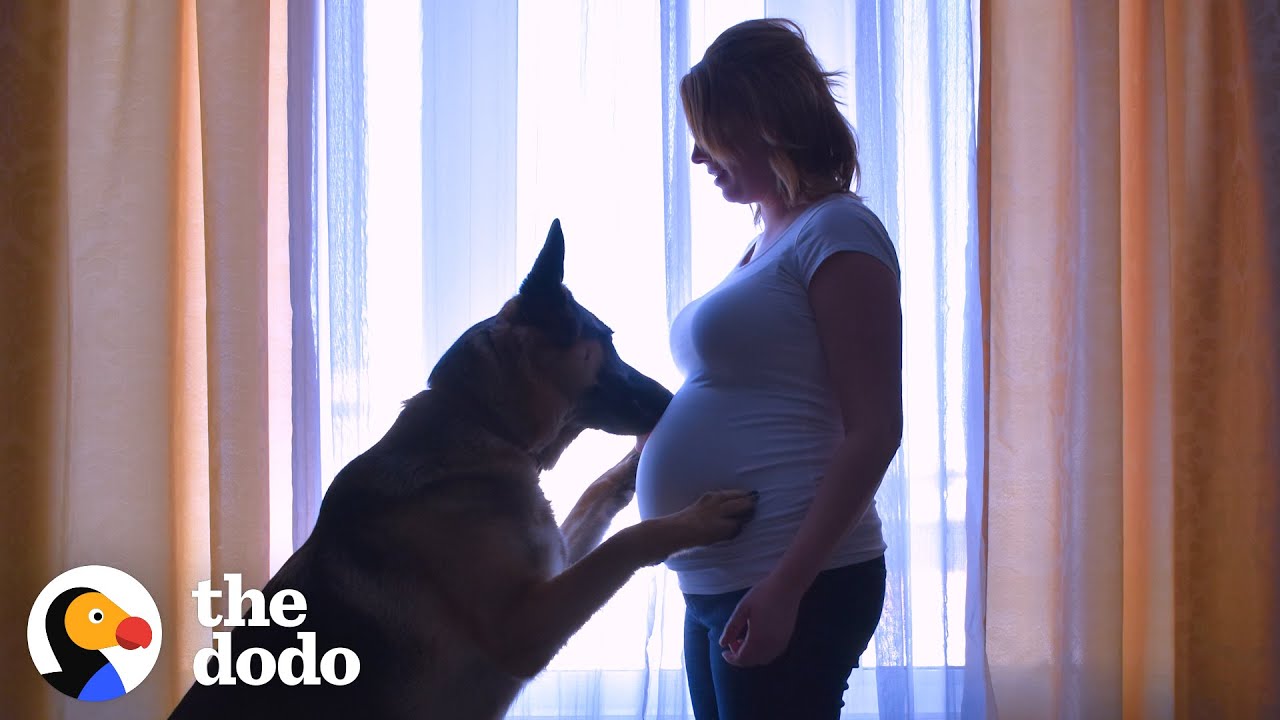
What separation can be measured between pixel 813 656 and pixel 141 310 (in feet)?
7.79

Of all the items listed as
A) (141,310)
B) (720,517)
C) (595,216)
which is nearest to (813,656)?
(720,517)

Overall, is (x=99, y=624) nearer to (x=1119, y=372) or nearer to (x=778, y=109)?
(x=778, y=109)

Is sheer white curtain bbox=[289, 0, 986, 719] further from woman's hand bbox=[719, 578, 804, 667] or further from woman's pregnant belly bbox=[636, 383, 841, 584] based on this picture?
woman's hand bbox=[719, 578, 804, 667]

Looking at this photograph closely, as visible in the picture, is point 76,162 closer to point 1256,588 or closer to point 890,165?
point 890,165

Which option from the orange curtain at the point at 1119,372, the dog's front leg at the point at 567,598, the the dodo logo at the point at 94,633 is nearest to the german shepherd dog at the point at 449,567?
the dog's front leg at the point at 567,598

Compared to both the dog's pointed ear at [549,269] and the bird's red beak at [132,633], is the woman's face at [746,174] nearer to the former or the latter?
the dog's pointed ear at [549,269]

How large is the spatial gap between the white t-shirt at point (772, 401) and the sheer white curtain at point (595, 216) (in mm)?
1200

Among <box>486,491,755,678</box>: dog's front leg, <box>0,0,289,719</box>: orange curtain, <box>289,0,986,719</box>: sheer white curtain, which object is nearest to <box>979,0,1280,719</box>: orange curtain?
<box>289,0,986,719</box>: sheer white curtain

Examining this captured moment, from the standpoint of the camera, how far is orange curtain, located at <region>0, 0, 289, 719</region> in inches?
104

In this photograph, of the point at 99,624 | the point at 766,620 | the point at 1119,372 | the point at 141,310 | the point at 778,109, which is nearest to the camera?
the point at 766,620

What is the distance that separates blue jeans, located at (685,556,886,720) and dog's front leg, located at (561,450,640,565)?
0.50 m

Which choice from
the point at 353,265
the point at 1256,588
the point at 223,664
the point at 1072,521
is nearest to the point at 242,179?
the point at 353,265

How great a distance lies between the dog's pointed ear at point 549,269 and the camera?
1635 millimetres

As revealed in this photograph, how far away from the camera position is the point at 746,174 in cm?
154
